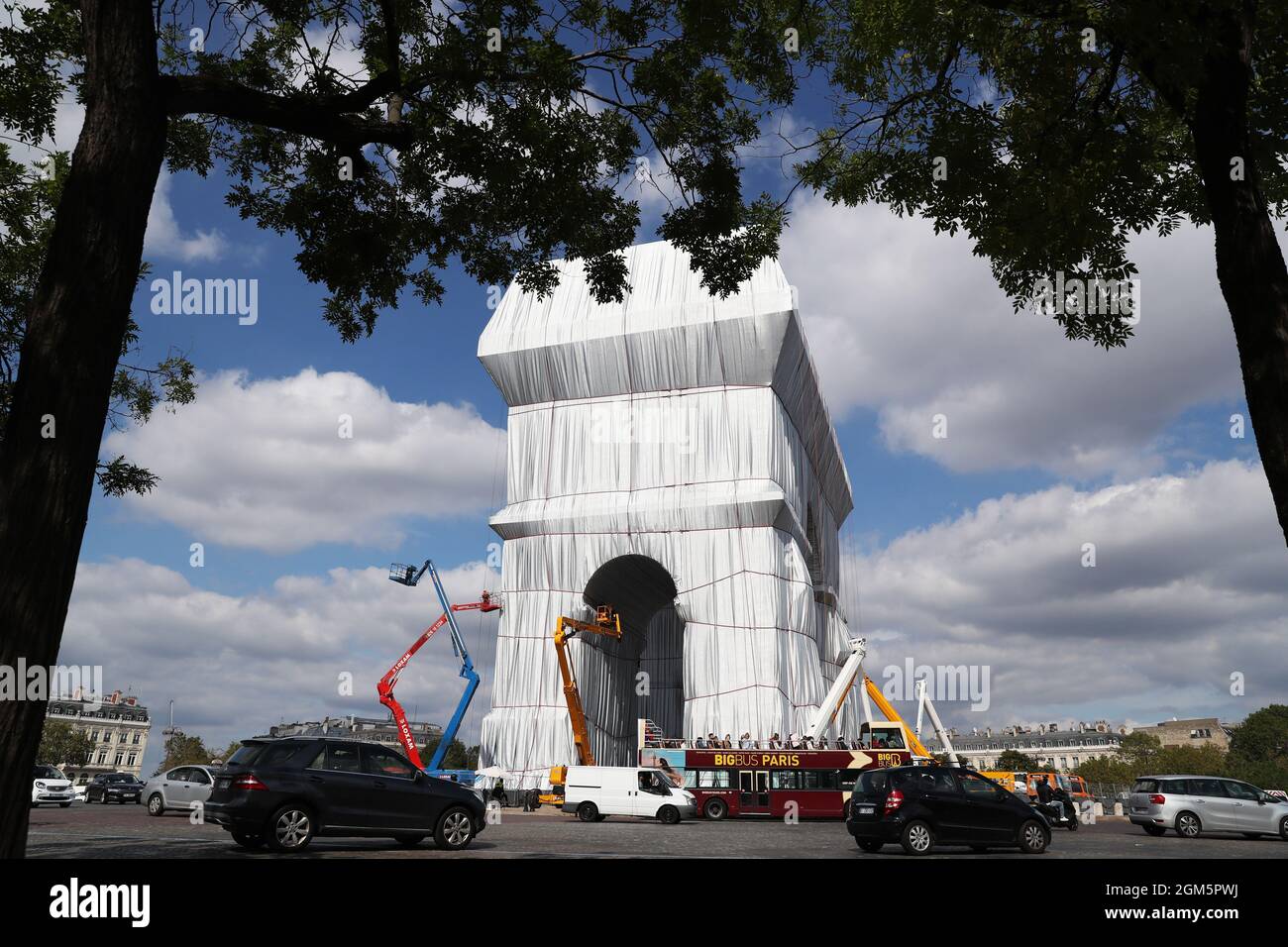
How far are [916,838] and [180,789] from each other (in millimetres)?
20357

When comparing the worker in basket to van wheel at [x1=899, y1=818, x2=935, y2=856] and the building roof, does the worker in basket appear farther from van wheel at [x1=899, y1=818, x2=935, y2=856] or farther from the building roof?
the building roof

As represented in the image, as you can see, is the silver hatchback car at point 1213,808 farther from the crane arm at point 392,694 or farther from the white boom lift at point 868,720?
the crane arm at point 392,694

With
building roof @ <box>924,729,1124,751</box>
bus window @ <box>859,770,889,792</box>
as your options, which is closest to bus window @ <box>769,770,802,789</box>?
bus window @ <box>859,770,889,792</box>

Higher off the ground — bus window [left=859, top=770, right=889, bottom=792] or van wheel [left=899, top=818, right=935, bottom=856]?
bus window [left=859, top=770, right=889, bottom=792]

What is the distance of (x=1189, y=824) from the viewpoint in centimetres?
2347

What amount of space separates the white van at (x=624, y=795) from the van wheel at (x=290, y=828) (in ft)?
58.7

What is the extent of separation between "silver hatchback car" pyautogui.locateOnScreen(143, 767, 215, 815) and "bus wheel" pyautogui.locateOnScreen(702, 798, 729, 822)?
16770mm

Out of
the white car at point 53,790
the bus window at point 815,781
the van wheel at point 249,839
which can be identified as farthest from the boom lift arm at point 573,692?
the van wheel at point 249,839

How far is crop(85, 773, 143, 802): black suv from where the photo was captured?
128ft

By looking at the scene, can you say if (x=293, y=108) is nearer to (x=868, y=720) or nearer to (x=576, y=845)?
(x=576, y=845)

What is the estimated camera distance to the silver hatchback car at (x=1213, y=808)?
23.2 metres

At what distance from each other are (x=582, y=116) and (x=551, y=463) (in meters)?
38.9
